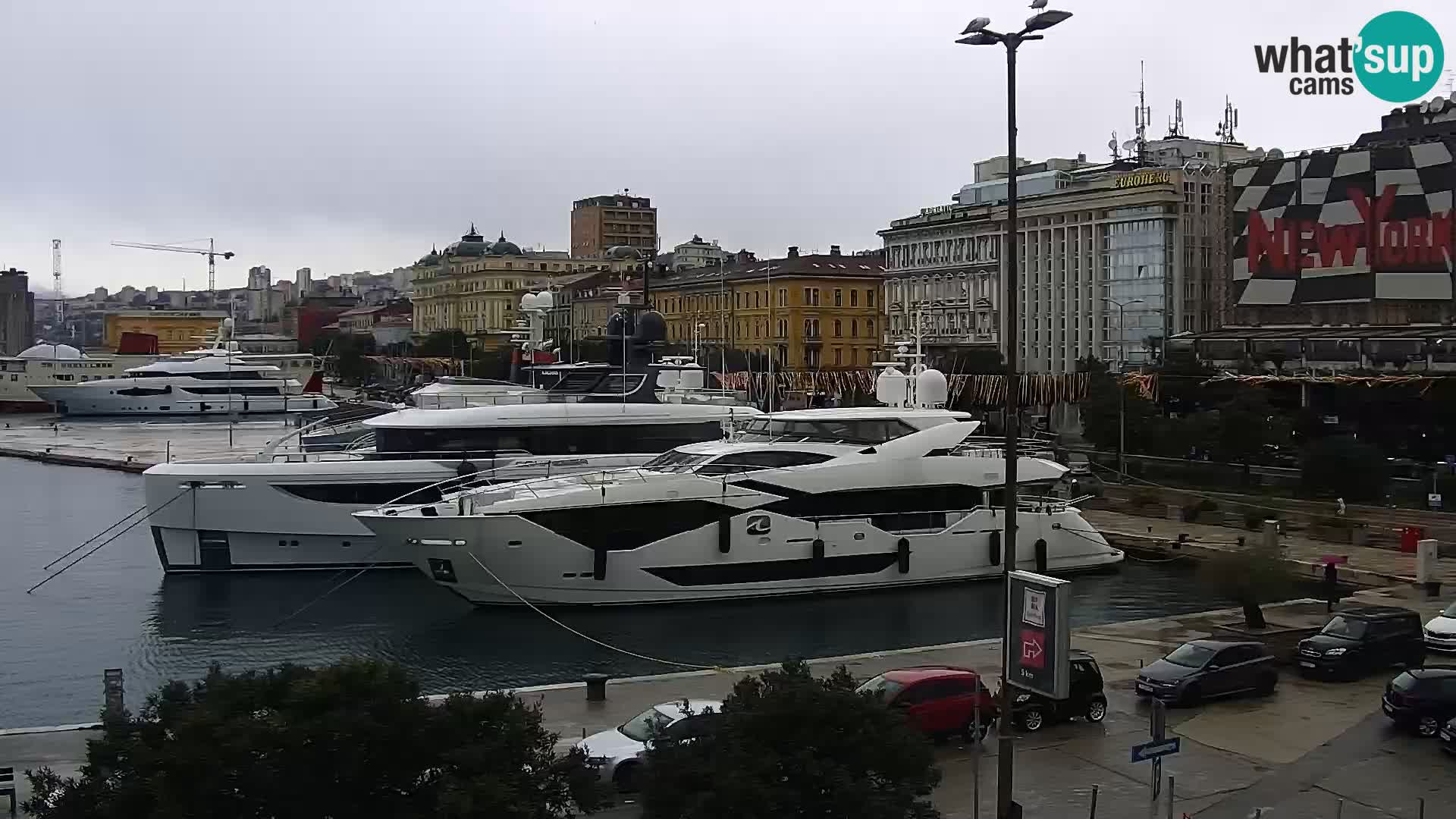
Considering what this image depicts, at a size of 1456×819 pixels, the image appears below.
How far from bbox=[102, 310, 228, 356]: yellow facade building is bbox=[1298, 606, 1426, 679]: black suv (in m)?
162

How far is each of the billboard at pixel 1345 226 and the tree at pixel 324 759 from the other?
50.7m

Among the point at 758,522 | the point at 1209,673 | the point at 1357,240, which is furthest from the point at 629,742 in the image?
the point at 1357,240

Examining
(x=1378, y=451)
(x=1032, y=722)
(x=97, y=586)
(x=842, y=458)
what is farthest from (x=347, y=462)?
(x=1378, y=451)

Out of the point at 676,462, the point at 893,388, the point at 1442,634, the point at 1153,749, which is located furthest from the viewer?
the point at 893,388

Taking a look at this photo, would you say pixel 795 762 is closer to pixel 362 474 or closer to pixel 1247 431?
pixel 362 474

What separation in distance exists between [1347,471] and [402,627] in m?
26.7

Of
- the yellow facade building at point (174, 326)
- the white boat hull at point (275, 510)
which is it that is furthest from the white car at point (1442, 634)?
the yellow facade building at point (174, 326)

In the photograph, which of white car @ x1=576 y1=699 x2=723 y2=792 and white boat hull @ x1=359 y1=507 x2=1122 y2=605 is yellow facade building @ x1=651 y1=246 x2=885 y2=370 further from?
white car @ x1=576 y1=699 x2=723 y2=792

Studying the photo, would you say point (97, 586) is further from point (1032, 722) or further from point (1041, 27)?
point (1041, 27)

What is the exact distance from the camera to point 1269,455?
45.3m

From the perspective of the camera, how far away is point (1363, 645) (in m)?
18.8

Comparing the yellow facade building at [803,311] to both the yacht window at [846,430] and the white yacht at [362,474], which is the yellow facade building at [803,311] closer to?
the white yacht at [362,474]

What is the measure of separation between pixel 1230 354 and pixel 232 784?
55.1 metres

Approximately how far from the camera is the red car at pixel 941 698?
15.5 m
